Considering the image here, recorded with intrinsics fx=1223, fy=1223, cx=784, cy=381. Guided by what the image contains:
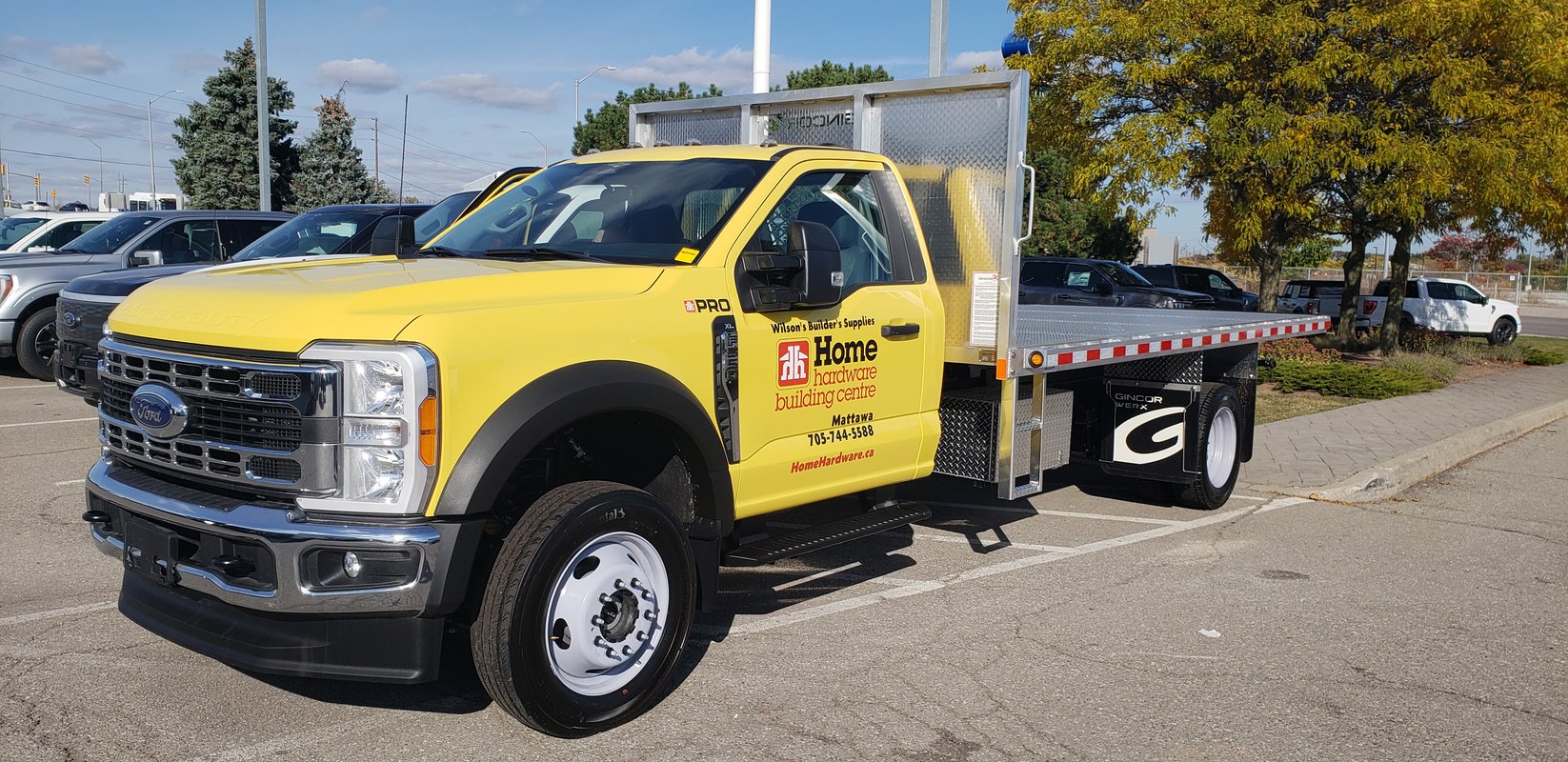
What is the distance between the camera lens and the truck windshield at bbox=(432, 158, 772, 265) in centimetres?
502

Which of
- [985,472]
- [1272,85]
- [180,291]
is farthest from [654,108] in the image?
[1272,85]

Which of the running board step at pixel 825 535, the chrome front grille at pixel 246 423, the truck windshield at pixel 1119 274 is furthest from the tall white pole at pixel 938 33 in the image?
the truck windshield at pixel 1119 274

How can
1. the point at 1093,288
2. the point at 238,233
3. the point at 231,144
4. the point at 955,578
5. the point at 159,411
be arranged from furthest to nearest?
1. the point at 231,144
2. the point at 1093,288
3. the point at 238,233
4. the point at 955,578
5. the point at 159,411

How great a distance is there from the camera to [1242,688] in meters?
4.91

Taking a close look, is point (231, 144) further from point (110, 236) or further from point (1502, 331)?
point (1502, 331)

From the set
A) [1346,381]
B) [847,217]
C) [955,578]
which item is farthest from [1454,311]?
[847,217]

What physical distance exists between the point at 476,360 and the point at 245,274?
4.36 ft

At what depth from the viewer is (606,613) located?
167 inches

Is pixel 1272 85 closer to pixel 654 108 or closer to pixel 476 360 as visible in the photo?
pixel 654 108

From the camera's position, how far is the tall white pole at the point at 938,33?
40.5 ft

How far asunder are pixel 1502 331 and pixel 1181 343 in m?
26.4

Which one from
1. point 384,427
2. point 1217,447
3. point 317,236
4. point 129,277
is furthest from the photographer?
point 317,236

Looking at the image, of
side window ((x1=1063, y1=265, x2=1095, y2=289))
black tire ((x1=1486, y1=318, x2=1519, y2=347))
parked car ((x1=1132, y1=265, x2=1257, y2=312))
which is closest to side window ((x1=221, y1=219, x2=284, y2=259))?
side window ((x1=1063, y1=265, x2=1095, y2=289))

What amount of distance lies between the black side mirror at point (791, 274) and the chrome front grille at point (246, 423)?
5.63 ft
